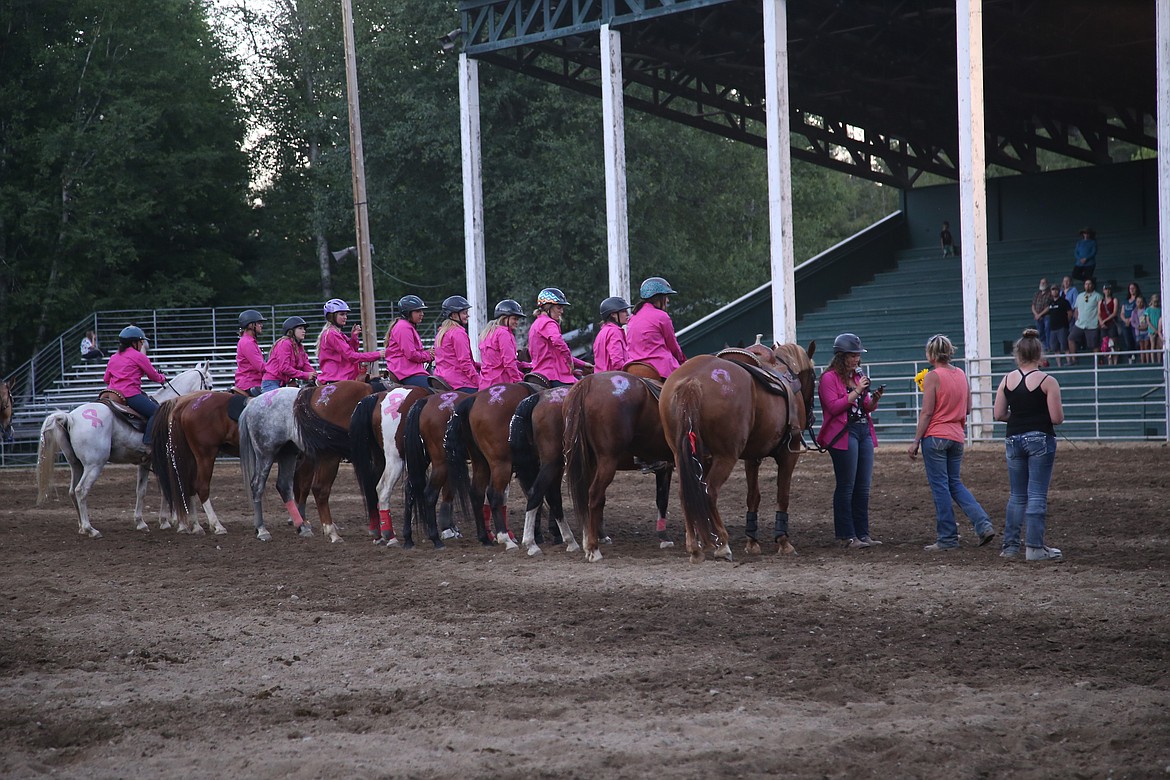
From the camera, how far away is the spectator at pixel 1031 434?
9617 mm

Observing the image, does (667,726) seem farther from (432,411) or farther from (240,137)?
(240,137)

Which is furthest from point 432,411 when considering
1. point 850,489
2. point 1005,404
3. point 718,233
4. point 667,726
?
point 718,233

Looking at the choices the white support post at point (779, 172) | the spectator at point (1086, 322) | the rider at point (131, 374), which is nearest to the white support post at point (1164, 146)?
the spectator at point (1086, 322)

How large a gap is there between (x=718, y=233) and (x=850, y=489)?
35523 millimetres

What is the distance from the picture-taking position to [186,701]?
6.28m

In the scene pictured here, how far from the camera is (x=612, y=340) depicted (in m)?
12.4

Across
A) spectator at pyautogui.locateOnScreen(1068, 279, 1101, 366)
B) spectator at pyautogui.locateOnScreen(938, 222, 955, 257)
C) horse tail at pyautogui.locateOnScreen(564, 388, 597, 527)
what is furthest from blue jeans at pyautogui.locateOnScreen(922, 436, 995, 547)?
spectator at pyautogui.locateOnScreen(938, 222, 955, 257)

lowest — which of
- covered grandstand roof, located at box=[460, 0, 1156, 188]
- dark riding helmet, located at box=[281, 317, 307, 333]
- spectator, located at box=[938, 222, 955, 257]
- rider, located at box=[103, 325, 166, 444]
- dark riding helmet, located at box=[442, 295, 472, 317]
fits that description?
rider, located at box=[103, 325, 166, 444]

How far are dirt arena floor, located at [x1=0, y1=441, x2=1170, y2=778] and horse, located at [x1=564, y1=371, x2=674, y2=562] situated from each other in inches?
18.9

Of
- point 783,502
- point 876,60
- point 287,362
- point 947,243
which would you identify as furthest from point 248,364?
point 947,243

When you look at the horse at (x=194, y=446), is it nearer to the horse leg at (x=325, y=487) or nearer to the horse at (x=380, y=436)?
the horse leg at (x=325, y=487)

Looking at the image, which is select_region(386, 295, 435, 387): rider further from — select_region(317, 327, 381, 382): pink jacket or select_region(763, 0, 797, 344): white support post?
select_region(763, 0, 797, 344): white support post

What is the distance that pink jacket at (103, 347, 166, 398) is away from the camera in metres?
15.2

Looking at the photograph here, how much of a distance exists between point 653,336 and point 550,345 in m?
1.40
